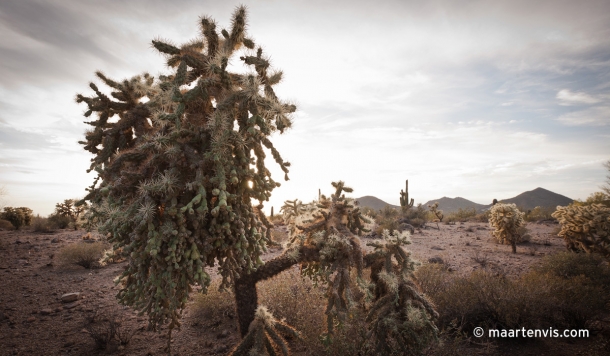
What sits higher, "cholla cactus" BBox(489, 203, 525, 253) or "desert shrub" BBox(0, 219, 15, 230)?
"cholla cactus" BBox(489, 203, 525, 253)

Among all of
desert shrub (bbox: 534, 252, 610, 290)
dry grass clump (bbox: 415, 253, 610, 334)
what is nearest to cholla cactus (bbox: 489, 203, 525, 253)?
desert shrub (bbox: 534, 252, 610, 290)

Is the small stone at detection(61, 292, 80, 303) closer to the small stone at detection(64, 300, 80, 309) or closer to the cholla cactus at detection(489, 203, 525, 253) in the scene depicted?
the small stone at detection(64, 300, 80, 309)

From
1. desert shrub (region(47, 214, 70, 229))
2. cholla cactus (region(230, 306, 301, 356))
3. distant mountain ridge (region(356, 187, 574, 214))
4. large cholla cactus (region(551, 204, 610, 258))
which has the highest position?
distant mountain ridge (region(356, 187, 574, 214))

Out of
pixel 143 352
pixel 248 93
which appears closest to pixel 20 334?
pixel 143 352

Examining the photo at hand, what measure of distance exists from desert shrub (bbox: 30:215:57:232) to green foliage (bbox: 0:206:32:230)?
49cm

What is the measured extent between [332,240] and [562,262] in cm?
845

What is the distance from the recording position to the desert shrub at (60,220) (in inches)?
715

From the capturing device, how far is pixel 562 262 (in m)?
8.20

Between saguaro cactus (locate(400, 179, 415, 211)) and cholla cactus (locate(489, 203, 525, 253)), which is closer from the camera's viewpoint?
cholla cactus (locate(489, 203, 525, 253))

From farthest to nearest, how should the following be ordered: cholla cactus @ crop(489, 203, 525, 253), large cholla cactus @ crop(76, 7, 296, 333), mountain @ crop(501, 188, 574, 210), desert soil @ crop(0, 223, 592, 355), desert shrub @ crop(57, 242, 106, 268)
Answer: mountain @ crop(501, 188, 574, 210)
cholla cactus @ crop(489, 203, 525, 253)
desert shrub @ crop(57, 242, 106, 268)
desert soil @ crop(0, 223, 592, 355)
large cholla cactus @ crop(76, 7, 296, 333)

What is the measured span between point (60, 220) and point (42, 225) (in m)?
1.50

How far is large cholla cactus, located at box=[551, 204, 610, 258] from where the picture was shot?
31.4 feet

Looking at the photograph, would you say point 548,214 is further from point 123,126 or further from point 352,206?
point 123,126

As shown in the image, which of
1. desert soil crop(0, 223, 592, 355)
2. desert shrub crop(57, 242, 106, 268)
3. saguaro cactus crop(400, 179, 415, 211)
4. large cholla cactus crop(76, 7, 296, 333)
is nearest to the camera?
large cholla cactus crop(76, 7, 296, 333)
